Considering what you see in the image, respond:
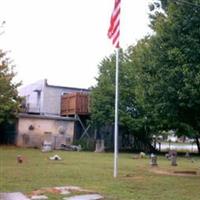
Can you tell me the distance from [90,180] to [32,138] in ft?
104

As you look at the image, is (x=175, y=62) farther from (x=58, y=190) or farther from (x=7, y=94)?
(x=7, y=94)

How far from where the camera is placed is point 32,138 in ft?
161

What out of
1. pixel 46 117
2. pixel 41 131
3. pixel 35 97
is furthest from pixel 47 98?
pixel 41 131

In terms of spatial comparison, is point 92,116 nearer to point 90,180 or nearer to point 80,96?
point 80,96

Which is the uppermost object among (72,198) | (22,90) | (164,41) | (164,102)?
(22,90)

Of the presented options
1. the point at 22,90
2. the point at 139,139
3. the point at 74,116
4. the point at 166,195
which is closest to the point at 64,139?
the point at 74,116

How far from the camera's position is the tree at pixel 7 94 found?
119ft

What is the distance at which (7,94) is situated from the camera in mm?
40562

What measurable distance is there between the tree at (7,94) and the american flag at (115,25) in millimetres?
16552

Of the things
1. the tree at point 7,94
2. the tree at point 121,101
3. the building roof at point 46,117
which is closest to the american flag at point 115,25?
the tree at point 7,94

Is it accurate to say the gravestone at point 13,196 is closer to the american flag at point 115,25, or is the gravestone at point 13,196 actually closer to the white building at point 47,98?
the american flag at point 115,25

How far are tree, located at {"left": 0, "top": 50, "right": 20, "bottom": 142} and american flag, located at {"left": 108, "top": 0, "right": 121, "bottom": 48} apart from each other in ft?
54.3

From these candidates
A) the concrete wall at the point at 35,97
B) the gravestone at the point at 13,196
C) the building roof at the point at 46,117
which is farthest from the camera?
the concrete wall at the point at 35,97

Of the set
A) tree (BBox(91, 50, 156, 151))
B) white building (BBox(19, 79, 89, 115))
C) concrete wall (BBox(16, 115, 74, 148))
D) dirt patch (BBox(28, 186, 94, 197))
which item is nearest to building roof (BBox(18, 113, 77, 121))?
concrete wall (BBox(16, 115, 74, 148))
